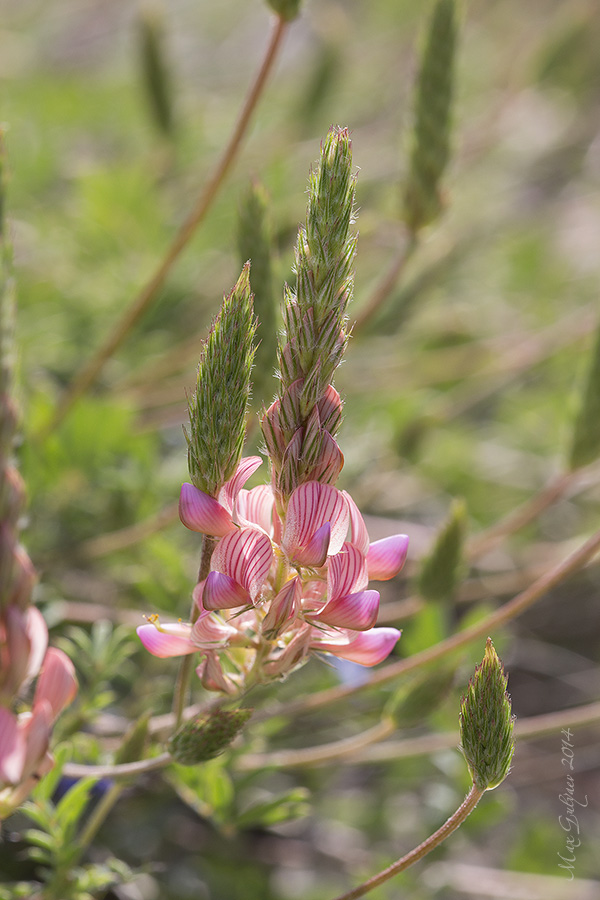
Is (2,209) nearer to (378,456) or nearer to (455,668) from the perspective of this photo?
(455,668)

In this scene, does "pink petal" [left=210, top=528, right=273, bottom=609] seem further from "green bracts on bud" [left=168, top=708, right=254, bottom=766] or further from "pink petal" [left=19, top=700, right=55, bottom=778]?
"pink petal" [left=19, top=700, right=55, bottom=778]

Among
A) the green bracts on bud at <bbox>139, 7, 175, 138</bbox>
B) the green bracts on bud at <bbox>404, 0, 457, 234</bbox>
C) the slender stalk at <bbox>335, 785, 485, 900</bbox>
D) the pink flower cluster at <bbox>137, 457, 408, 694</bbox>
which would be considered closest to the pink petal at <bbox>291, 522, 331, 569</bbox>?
the pink flower cluster at <bbox>137, 457, 408, 694</bbox>

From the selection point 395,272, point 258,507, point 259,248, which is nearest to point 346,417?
point 259,248

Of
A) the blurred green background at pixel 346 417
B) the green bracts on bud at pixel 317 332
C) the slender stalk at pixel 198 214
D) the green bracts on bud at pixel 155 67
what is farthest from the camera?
the green bracts on bud at pixel 155 67

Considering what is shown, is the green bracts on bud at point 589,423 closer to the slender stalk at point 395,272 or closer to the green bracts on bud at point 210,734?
the slender stalk at point 395,272

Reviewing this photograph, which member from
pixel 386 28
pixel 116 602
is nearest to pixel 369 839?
pixel 116 602

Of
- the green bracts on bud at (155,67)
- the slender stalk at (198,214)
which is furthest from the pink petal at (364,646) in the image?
the green bracts on bud at (155,67)

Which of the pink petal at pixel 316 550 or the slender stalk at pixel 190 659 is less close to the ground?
the pink petal at pixel 316 550
